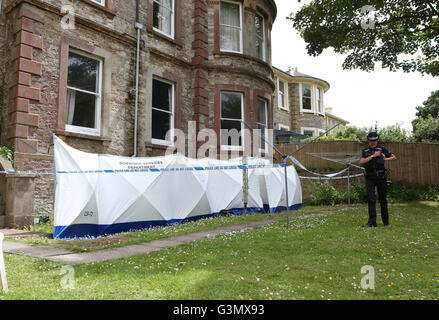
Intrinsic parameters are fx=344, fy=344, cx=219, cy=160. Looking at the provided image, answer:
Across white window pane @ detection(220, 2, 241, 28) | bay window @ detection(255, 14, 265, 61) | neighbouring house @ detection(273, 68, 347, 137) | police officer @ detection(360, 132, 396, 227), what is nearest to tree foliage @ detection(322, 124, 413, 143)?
neighbouring house @ detection(273, 68, 347, 137)

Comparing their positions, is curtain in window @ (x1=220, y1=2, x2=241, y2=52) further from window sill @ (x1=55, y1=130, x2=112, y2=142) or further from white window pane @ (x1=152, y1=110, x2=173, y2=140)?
window sill @ (x1=55, y1=130, x2=112, y2=142)

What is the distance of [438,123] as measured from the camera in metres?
25.7

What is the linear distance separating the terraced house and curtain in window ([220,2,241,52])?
47 mm

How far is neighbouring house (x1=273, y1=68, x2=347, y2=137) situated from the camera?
88.5 feet

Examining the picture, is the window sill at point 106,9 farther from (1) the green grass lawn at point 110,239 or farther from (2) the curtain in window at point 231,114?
(1) the green grass lawn at point 110,239

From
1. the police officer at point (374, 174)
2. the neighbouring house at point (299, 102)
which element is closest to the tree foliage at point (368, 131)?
the neighbouring house at point (299, 102)

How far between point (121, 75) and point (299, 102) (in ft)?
61.8

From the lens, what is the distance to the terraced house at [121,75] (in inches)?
359

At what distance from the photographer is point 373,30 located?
592 inches

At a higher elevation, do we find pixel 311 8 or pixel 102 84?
pixel 311 8

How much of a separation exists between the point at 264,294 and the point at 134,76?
10.4m

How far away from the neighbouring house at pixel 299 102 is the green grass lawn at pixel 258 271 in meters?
21.1
